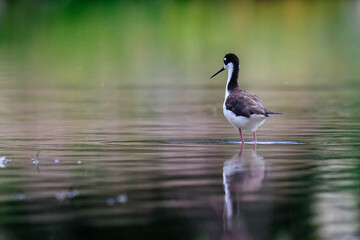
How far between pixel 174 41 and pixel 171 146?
104 ft

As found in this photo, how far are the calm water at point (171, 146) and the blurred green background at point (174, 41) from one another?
0.17 metres

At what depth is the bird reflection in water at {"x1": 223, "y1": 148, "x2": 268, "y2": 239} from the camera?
876cm

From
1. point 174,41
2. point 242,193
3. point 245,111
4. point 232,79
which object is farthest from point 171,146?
point 174,41

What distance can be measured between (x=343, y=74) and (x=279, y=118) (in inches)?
503

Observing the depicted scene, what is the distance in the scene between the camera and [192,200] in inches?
401

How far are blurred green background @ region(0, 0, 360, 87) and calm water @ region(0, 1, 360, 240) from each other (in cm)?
17

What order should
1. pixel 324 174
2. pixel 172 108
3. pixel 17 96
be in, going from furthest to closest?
pixel 17 96 < pixel 172 108 < pixel 324 174

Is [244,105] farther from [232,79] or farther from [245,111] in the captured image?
[232,79]

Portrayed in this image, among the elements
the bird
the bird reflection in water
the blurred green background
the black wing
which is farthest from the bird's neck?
the blurred green background


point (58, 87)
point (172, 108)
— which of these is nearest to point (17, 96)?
point (58, 87)

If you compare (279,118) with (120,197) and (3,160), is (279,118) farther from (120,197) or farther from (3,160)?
(120,197)

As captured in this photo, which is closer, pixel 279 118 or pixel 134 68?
pixel 279 118

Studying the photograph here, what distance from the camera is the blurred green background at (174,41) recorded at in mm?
32219

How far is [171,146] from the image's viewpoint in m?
15.1
